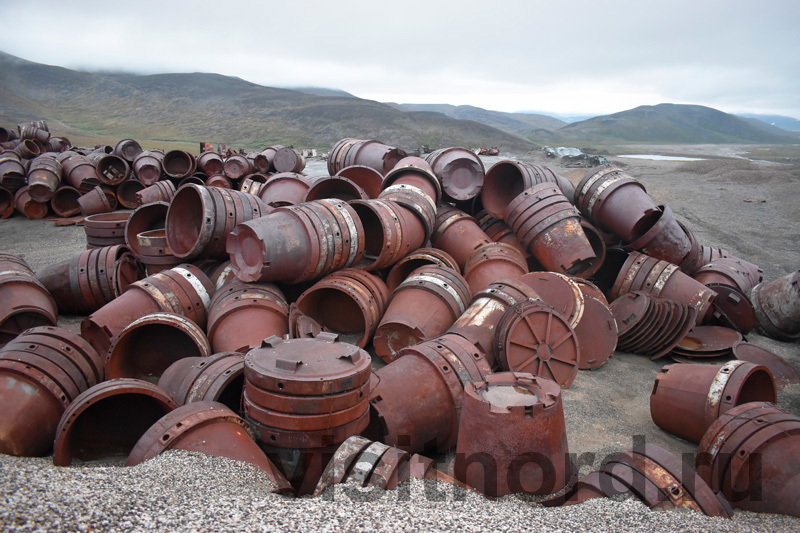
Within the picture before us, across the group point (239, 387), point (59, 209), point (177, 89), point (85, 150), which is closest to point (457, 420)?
point (239, 387)

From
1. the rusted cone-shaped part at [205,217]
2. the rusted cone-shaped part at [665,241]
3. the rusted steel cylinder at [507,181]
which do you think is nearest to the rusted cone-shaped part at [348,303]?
the rusted cone-shaped part at [205,217]

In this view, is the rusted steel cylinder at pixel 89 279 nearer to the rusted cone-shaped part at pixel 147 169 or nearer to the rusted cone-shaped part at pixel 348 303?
the rusted cone-shaped part at pixel 348 303

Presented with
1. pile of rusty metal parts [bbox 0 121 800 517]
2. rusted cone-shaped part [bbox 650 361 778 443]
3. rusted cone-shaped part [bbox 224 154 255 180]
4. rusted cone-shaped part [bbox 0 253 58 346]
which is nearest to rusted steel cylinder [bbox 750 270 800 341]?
pile of rusty metal parts [bbox 0 121 800 517]

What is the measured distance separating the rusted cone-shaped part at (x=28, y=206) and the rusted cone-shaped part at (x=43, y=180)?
0.15 metres

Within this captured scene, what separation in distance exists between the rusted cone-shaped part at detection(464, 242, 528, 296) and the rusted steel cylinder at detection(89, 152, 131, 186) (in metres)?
7.92

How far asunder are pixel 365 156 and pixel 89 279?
414 centimetres

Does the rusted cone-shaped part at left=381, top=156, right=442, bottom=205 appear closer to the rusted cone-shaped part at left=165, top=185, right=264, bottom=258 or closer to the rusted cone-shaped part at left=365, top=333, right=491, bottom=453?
the rusted cone-shaped part at left=165, top=185, right=264, bottom=258

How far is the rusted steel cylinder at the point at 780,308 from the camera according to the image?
205 inches

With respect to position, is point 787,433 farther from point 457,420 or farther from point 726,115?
point 726,115

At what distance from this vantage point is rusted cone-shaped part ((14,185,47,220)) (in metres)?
10.1

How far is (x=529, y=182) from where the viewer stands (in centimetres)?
614

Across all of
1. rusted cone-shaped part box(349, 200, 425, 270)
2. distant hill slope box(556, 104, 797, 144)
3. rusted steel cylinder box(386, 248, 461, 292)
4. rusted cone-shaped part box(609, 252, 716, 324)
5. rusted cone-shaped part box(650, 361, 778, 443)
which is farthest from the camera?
distant hill slope box(556, 104, 797, 144)

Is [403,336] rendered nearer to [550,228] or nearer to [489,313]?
[489,313]

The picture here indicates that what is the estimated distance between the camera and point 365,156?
298 inches
